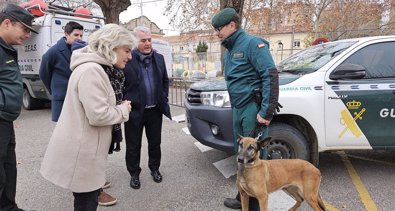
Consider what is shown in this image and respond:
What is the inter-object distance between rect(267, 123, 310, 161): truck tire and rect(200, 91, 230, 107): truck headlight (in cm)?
62

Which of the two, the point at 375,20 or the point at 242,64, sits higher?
the point at 375,20

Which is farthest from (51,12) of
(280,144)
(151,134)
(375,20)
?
(375,20)

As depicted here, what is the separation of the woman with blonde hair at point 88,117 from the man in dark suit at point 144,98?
4.29ft

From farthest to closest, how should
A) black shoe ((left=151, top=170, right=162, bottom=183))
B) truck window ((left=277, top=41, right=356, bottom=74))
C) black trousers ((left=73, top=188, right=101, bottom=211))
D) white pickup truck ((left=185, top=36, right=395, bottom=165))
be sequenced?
black shoe ((left=151, top=170, right=162, bottom=183))
truck window ((left=277, top=41, right=356, bottom=74))
white pickup truck ((left=185, top=36, right=395, bottom=165))
black trousers ((left=73, top=188, right=101, bottom=211))

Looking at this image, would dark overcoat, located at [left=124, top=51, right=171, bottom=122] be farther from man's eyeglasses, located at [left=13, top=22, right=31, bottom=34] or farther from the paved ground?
man's eyeglasses, located at [left=13, top=22, right=31, bottom=34]

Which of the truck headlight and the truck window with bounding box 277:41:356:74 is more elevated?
the truck window with bounding box 277:41:356:74

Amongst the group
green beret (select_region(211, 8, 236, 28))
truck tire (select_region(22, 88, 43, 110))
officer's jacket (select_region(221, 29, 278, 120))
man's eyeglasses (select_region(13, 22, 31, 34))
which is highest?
green beret (select_region(211, 8, 236, 28))

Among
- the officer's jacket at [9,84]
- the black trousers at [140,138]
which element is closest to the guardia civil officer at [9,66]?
the officer's jacket at [9,84]

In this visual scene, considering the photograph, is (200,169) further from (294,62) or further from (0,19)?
(0,19)

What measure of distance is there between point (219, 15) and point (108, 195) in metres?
2.28

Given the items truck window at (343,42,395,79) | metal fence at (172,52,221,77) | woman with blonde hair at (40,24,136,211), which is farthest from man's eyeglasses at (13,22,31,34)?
metal fence at (172,52,221,77)

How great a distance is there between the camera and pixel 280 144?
3.92 meters

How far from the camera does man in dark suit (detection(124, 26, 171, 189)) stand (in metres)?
3.70

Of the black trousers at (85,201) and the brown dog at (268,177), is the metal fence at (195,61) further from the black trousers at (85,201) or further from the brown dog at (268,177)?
the black trousers at (85,201)
